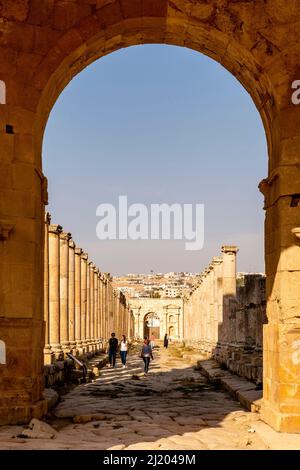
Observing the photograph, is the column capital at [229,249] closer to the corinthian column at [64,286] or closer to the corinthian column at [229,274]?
the corinthian column at [229,274]

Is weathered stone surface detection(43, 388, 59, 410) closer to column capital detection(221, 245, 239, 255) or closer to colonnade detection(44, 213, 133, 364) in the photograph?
colonnade detection(44, 213, 133, 364)

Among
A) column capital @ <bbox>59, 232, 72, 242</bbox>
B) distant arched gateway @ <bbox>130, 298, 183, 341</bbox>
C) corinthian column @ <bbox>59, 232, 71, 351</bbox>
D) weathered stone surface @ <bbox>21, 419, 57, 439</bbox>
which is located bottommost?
distant arched gateway @ <bbox>130, 298, 183, 341</bbox>

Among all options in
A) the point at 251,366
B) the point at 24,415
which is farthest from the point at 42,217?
the point at 251,366

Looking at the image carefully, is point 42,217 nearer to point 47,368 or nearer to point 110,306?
point 47,368

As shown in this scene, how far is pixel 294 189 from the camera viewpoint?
832 centimetres

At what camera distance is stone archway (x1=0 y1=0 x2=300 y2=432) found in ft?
26.9

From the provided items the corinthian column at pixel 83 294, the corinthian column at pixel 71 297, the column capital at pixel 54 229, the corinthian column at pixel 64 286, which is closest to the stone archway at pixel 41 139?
the column capital at pixel 54 229

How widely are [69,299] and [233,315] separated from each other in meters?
6.29

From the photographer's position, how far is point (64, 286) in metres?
21.1

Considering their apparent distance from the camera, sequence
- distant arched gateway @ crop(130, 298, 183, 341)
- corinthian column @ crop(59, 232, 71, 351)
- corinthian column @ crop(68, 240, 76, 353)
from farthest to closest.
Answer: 1. distant arched gateway @ crop(130, 298, 183, 341)
2. corinthian column @ crop(68, 240, 76, 353)
3. corinthian column @ crop(59, 232, 71, 351)

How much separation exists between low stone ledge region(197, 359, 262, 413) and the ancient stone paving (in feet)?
0.55

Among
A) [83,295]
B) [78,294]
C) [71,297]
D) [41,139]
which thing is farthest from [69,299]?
[41,139]

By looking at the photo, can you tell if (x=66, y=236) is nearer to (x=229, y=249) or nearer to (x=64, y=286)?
(x=64, y=286)

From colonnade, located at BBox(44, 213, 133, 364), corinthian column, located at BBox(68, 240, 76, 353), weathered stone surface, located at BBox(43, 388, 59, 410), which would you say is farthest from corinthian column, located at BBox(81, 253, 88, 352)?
weathered stone surface, located at BBox(43, 388, 59, 410)
